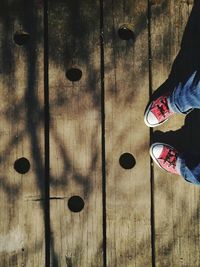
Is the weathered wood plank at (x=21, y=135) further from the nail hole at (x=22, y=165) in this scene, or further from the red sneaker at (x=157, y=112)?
the red sneaker at (x=157, y=112)

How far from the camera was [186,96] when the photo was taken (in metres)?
2.64

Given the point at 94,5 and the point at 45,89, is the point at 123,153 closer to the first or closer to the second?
the point at 45,89

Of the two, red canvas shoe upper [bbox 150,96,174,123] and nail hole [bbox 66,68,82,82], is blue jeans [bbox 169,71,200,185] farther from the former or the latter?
nail hole [bbox 66,68,82,82]

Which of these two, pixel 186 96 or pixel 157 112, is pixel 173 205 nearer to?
pixel 157 112

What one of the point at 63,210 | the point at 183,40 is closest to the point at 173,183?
the point at 63,210

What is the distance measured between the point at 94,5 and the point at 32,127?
1047 mm

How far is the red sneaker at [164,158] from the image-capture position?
274cm

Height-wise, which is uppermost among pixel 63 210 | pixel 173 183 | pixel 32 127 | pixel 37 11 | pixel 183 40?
pixel 37 11

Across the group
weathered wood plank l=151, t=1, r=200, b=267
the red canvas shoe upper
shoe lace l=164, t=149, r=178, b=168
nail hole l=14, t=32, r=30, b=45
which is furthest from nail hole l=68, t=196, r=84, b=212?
nail hole l=14, t=32, r=30, b=45

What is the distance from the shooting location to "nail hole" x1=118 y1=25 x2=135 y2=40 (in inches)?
114

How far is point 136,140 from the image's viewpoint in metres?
2.81

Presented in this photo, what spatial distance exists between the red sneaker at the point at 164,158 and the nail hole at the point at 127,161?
161 mm

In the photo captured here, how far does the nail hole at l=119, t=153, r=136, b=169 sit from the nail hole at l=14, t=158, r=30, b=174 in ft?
2.28

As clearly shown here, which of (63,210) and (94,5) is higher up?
(94,5)
